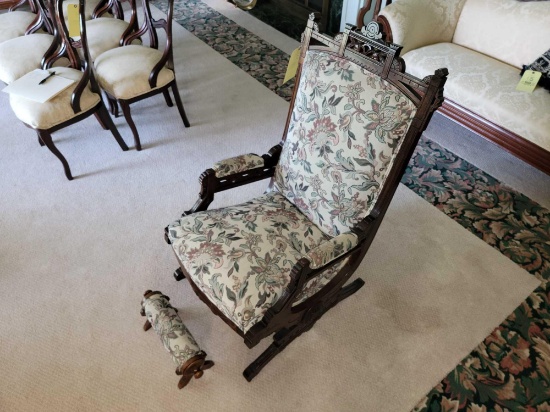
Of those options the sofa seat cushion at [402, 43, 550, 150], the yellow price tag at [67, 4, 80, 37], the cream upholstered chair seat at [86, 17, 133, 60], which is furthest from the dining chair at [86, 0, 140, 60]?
the sofa seat cushion at [402, 43, 550, 150]

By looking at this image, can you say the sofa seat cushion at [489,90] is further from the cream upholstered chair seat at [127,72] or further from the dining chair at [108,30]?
the dining chair at [108,30]

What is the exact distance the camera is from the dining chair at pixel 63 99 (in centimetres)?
193

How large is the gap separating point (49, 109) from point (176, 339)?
4.50 feet

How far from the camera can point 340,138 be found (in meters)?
1.27

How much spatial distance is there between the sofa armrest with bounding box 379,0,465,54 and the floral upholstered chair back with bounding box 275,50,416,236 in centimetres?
147

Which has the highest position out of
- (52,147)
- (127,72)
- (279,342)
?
(127,72)

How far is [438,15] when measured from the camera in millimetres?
2598

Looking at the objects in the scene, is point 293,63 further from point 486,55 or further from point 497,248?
point 486,55

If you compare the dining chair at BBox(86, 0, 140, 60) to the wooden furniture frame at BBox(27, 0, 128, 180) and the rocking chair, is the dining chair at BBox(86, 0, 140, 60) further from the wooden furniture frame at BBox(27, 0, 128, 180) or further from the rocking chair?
the rocking chair

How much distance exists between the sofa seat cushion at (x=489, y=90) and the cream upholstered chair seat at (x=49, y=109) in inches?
79.4

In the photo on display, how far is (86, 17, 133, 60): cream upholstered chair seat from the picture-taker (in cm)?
234

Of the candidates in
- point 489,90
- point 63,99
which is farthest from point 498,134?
point 63,99

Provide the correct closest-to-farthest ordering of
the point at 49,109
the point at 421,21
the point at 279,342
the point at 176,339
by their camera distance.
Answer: the point at 176,339 < the point at 279,342 < the point at 49,109 < the point at 421,21

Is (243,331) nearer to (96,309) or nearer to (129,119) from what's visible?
(96,309)
